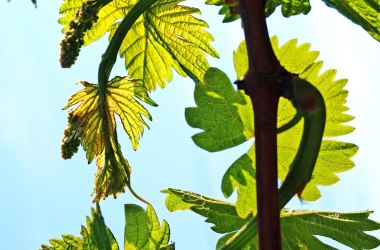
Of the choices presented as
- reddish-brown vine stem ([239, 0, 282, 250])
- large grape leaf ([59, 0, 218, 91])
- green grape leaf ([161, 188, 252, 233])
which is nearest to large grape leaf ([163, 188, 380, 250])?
green grape leaf ([161, 188, 252, 233])

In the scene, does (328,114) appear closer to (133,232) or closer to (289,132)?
(289,132)

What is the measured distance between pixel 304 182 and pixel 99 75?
60cm

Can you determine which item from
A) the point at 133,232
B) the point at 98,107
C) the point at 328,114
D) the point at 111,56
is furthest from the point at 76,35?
the point at 328,114

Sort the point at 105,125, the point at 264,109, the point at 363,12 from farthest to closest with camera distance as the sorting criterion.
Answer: the point at 105,125
the point at 363,12
the point at 264,109

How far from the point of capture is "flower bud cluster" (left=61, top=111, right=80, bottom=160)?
1.21 meters

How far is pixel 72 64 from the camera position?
44.4 inches

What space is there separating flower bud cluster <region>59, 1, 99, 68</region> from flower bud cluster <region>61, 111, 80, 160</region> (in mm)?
171

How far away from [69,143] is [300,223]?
464 mm

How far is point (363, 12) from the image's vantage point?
107 centimetres

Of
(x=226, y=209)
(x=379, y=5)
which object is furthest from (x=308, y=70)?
(x=226, y=209)

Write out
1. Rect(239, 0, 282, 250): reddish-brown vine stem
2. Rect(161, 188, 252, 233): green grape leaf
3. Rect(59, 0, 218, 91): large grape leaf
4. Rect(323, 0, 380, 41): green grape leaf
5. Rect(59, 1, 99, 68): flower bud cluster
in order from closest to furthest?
1. Rect(239, 0, 282, 250): reddish-brown vine stem
2. Rect(323, 0, 380, 41): green grape leaf
3. Rect(59, 1, 99, 68): flower bud cluster
4. Rect(161, 188, 252, 233): green grape leaf
5. Rect(59, 0, 218, 91): large grape leaf

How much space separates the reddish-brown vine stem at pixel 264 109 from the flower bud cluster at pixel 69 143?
572 mm

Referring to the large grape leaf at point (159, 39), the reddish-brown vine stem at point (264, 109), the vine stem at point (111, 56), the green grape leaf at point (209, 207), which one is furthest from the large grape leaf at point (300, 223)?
the reddish-brown vine stem at point (264, 109)

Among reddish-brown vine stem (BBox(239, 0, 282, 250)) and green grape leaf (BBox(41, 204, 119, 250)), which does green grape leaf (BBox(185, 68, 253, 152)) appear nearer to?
green grape leaf (BBox(41, 204, 119, 250))
